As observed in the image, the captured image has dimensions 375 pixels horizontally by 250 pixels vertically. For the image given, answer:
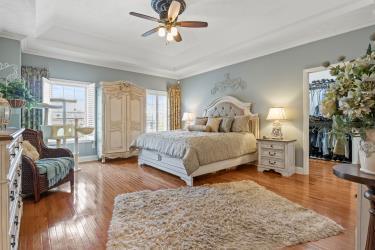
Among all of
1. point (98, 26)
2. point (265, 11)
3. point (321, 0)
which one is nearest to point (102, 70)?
point (98, 26)

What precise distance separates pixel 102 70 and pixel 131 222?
474 cm

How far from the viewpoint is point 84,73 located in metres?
5.55

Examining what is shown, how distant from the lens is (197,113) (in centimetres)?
695

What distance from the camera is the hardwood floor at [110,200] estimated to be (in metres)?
2.02

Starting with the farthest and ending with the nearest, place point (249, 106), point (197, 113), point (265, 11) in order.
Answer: point (197, 113) → point (249, 106) → point (265, 11)

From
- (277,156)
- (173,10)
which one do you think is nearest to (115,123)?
(173,10)

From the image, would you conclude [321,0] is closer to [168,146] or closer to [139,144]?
[168,146]

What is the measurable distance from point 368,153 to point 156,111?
649 cm

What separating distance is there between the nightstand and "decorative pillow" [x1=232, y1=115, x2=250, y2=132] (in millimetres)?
487

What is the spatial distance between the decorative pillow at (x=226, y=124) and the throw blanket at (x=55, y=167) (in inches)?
126

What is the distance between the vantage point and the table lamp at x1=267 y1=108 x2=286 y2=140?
4395 millimetres

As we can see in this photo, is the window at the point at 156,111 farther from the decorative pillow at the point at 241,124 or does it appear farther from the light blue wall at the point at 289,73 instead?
the decorative pillow at the point at 241,124

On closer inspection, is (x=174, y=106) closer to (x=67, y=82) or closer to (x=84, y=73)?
(x=84, y=73)

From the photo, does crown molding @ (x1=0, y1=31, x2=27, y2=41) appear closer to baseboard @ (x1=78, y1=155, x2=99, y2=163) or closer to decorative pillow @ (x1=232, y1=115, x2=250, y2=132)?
Answer: baseboard @ (x1=78, y1=155, x2=99, y2=163)
